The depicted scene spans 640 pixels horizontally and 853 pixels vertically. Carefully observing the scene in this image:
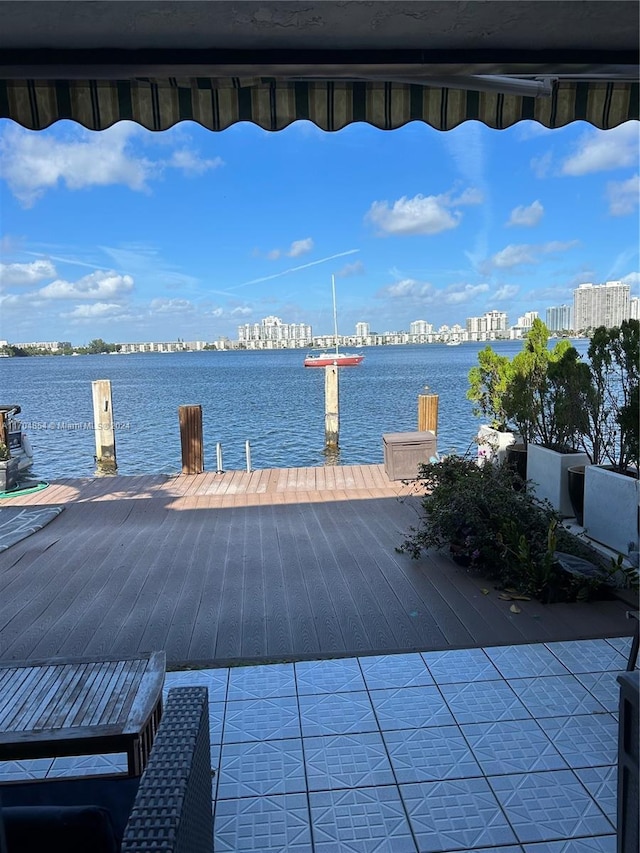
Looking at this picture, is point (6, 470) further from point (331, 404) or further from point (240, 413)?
point (240, 413)

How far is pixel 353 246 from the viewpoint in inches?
1772

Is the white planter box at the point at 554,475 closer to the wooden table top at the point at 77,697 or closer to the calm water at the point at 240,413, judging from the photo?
the calm water at the point at 240,413

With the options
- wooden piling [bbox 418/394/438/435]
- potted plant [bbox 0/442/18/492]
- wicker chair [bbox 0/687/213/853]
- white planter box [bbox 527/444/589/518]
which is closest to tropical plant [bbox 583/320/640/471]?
white planter box [bbox 527/444/589/518]

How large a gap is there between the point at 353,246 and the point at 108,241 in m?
19.4

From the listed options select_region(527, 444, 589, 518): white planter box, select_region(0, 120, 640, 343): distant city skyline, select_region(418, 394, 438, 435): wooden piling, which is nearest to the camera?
select_region(527, 444, 589, 518): white planter box

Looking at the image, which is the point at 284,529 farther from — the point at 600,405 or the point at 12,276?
the point at 12,276

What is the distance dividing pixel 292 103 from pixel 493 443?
438cm

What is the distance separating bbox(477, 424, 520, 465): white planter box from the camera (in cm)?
579

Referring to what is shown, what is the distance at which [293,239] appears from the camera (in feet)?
152

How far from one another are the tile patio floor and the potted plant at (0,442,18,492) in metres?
5.37

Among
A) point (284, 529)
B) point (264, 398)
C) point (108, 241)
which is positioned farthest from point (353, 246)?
point (284, 529)

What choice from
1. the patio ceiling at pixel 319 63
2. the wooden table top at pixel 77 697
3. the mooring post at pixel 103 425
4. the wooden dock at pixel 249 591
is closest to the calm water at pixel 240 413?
the mooring post at pixel 103 425

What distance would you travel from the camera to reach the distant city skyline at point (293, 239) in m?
36.4

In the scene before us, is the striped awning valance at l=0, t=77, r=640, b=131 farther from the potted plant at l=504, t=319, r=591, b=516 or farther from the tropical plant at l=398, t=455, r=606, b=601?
the potted plant at l=504, t=319, r=591, b=516
